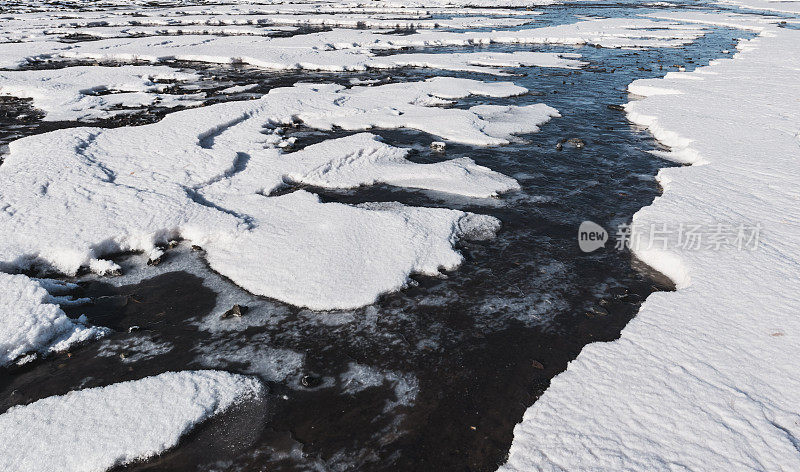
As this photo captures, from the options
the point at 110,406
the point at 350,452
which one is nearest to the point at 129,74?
the point at 110,406

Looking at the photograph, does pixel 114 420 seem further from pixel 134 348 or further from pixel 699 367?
pixel 699 367

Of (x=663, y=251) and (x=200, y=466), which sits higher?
(x=663, y=251)

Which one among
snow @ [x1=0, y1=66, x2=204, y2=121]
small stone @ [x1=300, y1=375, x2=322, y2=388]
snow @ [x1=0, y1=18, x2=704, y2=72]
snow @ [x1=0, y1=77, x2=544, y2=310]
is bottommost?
small stone @ [x1=300, y1=375, x2=322, y2=388]

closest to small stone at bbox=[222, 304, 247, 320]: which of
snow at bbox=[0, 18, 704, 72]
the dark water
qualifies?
the dark water

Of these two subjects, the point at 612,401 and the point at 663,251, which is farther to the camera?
the point at 663,251

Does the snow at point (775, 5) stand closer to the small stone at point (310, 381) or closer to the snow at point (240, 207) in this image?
the snow at point (240, 207)

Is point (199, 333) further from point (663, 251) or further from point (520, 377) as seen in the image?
point (663, 251)

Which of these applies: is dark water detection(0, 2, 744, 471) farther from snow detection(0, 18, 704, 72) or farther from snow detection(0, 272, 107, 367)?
snow detection(0, 18, 704, 72)
